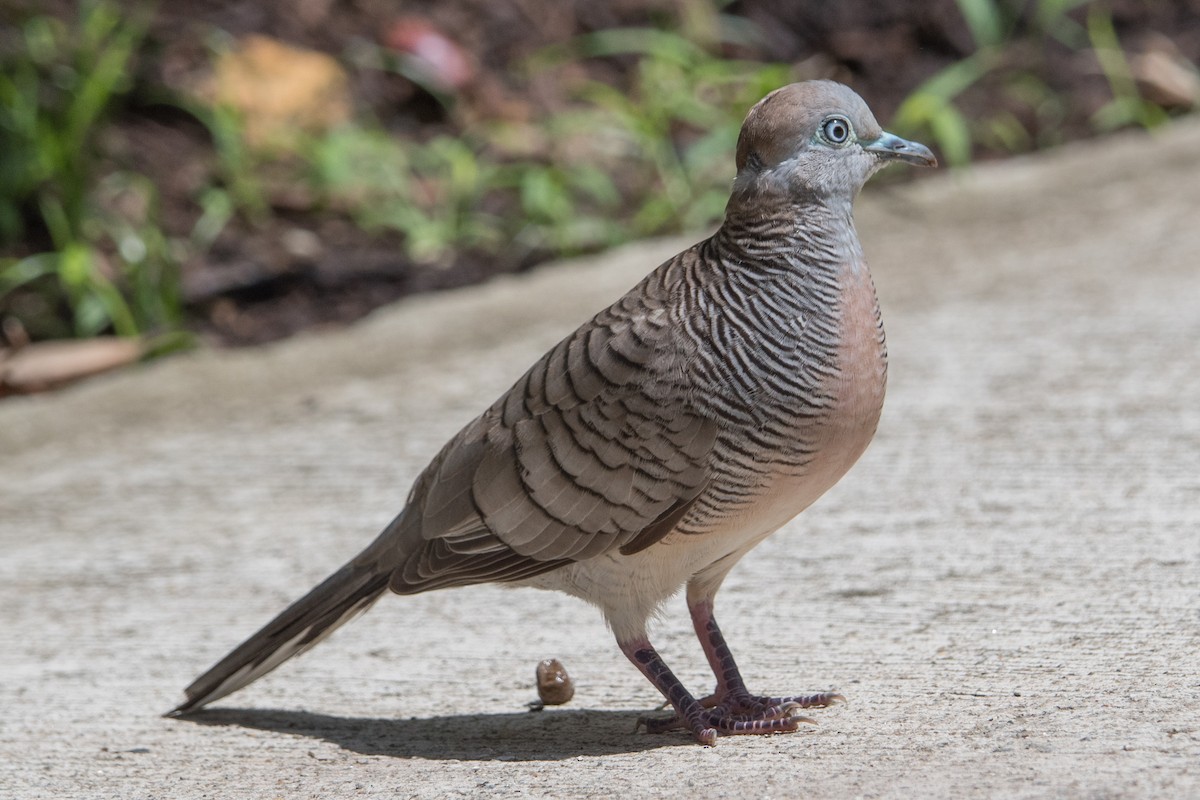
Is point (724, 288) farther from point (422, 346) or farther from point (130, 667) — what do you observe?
point (422, 346)

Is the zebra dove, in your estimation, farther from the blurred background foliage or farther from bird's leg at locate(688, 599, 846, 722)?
the blurred background foliage

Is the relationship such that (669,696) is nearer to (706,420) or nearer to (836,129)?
(706,420)

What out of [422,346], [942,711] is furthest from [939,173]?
[942,711]

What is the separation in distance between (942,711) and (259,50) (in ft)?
17.2

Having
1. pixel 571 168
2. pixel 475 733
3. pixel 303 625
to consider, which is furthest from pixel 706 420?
pixel 571 168

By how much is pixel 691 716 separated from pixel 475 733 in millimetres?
523

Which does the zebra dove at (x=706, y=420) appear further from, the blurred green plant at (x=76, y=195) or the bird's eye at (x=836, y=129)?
the blurred green plant at (x=76, y=195)

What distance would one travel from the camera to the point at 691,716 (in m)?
3.19

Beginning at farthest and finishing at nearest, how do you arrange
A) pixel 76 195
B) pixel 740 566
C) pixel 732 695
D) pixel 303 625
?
pixel 76 195 < pixel 740 566 < pixel 303 625 < pixel 732 695

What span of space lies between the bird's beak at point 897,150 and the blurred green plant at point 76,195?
3720mm

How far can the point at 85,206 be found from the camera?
6.56 metres

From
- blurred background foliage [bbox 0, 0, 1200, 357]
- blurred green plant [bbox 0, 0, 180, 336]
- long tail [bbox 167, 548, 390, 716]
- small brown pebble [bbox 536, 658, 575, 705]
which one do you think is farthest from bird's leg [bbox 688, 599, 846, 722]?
blurred green plant [bbox 0, 0, 180, 336]

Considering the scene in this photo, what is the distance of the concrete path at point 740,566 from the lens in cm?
302

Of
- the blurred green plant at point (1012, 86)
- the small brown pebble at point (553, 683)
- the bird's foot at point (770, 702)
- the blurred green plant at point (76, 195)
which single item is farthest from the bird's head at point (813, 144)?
the blurred green plant at point (76, 195)
